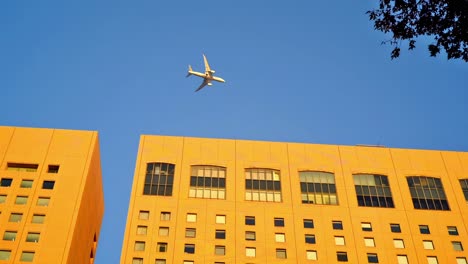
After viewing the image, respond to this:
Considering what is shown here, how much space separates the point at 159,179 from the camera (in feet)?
206

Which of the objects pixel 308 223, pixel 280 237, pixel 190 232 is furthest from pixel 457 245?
pixel 190 232

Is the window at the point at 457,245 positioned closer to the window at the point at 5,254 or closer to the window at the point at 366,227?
the window at the point at 366,227

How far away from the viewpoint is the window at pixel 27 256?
5266 centimetres

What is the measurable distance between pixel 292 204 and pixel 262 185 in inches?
171

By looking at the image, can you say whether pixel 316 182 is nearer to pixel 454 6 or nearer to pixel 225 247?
pixel 225 247

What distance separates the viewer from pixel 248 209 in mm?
60750

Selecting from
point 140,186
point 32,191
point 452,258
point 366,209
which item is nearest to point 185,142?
point 140,186

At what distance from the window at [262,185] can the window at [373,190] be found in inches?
381

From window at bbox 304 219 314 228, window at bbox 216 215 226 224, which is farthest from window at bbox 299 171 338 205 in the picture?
window at bbox 216 215 226 224

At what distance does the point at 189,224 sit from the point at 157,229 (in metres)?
3.51

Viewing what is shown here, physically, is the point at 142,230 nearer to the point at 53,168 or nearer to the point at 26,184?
the point at 53,168

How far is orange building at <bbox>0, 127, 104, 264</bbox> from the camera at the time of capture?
5386 centimetres

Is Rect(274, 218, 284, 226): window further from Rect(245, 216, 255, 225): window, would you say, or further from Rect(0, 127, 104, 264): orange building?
Rect(0, 127, 104, 264): orange building

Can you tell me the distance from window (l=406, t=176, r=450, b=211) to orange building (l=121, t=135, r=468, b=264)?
0.13m
